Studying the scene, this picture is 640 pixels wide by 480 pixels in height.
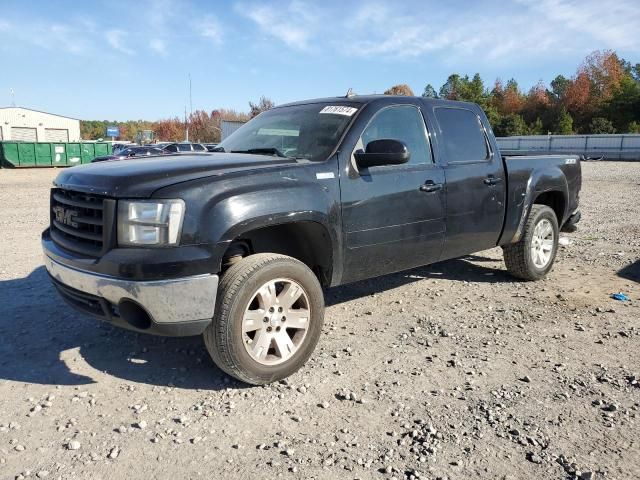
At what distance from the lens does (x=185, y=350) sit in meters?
4.04

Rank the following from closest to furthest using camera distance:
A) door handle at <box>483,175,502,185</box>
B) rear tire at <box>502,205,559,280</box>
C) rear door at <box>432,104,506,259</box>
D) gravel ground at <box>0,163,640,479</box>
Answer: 1. gravel ground at <box>0,163,640,479</box>
2. rear door at <box>432,104,506,259</box>
3. door handle at <box>483,175,502,185</box>
4. rear tire at <box>502,205,559,280</box>

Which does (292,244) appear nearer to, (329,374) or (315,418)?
(329,374)

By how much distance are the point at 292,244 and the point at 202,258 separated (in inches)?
38.3

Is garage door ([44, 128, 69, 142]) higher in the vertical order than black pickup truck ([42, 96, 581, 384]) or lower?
higher

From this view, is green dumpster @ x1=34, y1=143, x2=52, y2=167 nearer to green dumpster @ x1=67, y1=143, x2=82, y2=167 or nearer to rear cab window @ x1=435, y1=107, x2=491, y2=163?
green dumpster @ x1=67, y1=143, x2=82, y2=167

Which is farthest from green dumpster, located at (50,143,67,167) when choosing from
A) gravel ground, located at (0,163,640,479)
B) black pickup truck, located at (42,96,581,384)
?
black pickup truck, located at (42,96,581,384)

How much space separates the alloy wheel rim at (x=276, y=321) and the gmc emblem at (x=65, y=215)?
4.28ft

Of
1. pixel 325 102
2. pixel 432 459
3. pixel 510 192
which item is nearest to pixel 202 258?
pixel 432 459

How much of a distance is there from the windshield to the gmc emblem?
1459mm

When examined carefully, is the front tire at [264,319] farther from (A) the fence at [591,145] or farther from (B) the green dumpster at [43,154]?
(B) the green dumpster at [43,154]

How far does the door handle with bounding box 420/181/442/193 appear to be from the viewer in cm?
434

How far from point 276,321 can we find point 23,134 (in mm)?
66607

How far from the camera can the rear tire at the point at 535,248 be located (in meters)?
5.66

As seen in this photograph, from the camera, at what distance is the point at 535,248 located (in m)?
5.86
